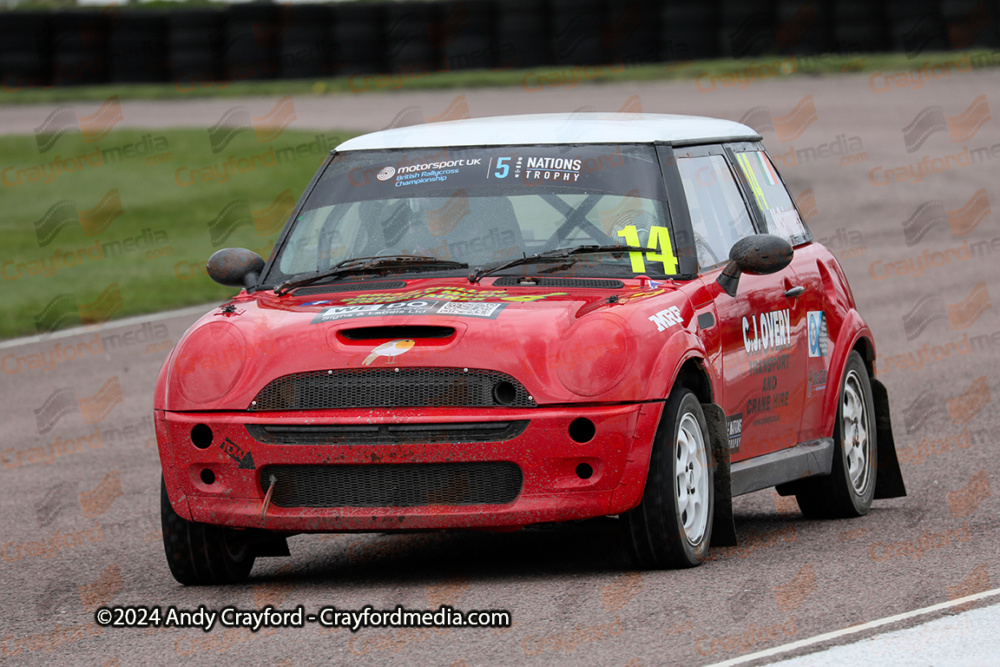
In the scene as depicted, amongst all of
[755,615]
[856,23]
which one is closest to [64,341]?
[755,615]

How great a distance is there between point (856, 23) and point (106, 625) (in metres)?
27.7

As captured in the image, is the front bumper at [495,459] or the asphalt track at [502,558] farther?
the front bumper at [495,459]

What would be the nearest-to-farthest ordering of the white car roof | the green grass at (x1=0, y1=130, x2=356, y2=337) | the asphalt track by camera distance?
the asphalt track, the white car roof, the green grass at (x1=0, y1=130, x2=356, y2=337)

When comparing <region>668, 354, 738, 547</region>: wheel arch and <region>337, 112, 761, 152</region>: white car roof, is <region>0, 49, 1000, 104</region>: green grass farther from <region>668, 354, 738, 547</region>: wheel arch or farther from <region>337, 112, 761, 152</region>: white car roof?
<region>668, 354, 738, 547</region>: wheel arch

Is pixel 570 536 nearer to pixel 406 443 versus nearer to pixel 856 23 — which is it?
pixel 406 443

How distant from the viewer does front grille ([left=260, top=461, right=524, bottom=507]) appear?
20.2 feet

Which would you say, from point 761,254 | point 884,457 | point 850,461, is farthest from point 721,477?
point 884,457

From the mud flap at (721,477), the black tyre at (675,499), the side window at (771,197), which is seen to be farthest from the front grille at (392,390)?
the side window at (771,197)

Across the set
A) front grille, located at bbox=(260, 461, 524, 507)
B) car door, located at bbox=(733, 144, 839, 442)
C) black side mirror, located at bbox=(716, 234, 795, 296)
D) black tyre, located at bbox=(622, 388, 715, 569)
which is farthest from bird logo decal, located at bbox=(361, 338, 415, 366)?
car door, located at bbox=(733, 144, 839, 442)

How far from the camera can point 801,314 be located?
7750 millimetres

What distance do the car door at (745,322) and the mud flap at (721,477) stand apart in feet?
0.54

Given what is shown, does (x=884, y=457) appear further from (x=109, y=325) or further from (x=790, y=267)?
(x=109, y=325)

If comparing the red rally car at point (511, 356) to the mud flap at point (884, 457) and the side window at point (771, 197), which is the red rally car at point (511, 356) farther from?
the mud flap at point (884, 457)

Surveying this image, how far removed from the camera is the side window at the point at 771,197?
317 inches
